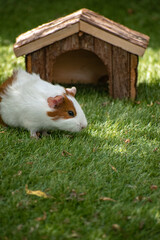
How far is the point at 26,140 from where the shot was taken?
3.39 meters

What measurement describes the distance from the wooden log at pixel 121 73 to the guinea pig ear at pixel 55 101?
1.47 m

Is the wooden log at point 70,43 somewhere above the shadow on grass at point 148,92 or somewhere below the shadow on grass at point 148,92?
above

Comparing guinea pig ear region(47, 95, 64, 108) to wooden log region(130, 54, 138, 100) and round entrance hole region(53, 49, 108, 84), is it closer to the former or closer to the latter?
wooden log region(130, 54, 138, 100)

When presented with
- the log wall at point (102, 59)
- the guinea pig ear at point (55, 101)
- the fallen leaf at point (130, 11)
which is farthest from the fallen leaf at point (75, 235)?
the fallen leaf at point (130, 11)

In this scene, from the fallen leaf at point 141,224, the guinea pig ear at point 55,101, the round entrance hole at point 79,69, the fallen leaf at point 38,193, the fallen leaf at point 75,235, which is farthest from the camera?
the round entrance hole at point 79,69

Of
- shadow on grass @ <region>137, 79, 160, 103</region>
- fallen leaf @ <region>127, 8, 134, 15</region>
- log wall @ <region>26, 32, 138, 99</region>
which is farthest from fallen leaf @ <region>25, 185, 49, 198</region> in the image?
fallen leaf @ <region>127, 8, 134, 15</region>

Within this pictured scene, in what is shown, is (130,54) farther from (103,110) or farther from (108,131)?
(108,131)

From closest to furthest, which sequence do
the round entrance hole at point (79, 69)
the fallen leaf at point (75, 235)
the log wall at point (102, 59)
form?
the fallen leaf at point (75, 235), the log wall at point (102, 59), the round entrance hole at point (79, 69)

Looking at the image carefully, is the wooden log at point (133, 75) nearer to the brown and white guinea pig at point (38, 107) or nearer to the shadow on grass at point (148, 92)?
the shadow on grass at point (148, 92)

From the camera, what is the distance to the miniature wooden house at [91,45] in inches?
167

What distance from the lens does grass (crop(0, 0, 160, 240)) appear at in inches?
92.6

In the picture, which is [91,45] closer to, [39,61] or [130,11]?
[39,61]

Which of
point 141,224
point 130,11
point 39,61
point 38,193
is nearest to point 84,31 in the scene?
point 39,61

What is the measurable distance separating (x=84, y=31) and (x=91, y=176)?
2070 mm
